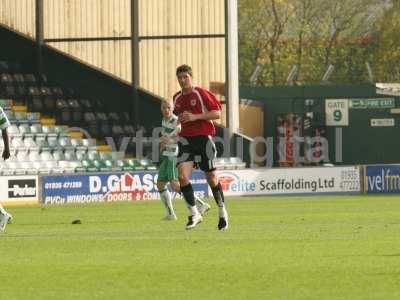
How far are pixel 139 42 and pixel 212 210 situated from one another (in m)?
16.5

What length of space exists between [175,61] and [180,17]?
→ 1394 millimetres

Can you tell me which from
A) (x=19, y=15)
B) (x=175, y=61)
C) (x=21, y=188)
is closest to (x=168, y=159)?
(x=21, y=188)

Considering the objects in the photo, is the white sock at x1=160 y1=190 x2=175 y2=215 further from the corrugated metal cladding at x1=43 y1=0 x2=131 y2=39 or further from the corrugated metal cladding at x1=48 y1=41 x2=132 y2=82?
the corrugated metal cladding at x1=43 y1=0 x2=131 y2=39

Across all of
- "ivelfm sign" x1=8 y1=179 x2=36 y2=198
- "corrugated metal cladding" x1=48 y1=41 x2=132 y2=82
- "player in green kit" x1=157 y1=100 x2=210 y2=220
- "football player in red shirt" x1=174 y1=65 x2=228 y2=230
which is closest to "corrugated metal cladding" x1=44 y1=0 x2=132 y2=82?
"corrugated metal cladding" x1=48 y1=41 x2=132 y2=82

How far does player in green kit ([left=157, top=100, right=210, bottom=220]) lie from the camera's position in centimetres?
A: 2366

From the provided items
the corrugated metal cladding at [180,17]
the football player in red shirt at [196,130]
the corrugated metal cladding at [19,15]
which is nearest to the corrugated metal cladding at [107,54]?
the corrugated metal cladding at [180,17]

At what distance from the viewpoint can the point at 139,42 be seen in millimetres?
43750

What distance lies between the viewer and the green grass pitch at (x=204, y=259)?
11.3 meters

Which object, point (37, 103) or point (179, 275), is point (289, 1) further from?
point (179, 275)

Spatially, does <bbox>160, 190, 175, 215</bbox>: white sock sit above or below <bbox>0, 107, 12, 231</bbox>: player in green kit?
below

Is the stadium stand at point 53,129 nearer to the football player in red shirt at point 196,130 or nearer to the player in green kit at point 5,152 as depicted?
the player in green kit at point 5,152

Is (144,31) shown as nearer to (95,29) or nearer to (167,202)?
(95,29)

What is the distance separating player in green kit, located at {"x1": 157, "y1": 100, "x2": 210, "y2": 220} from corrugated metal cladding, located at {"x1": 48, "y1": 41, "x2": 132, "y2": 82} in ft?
62.1

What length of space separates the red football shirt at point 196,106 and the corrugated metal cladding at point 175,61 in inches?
938
